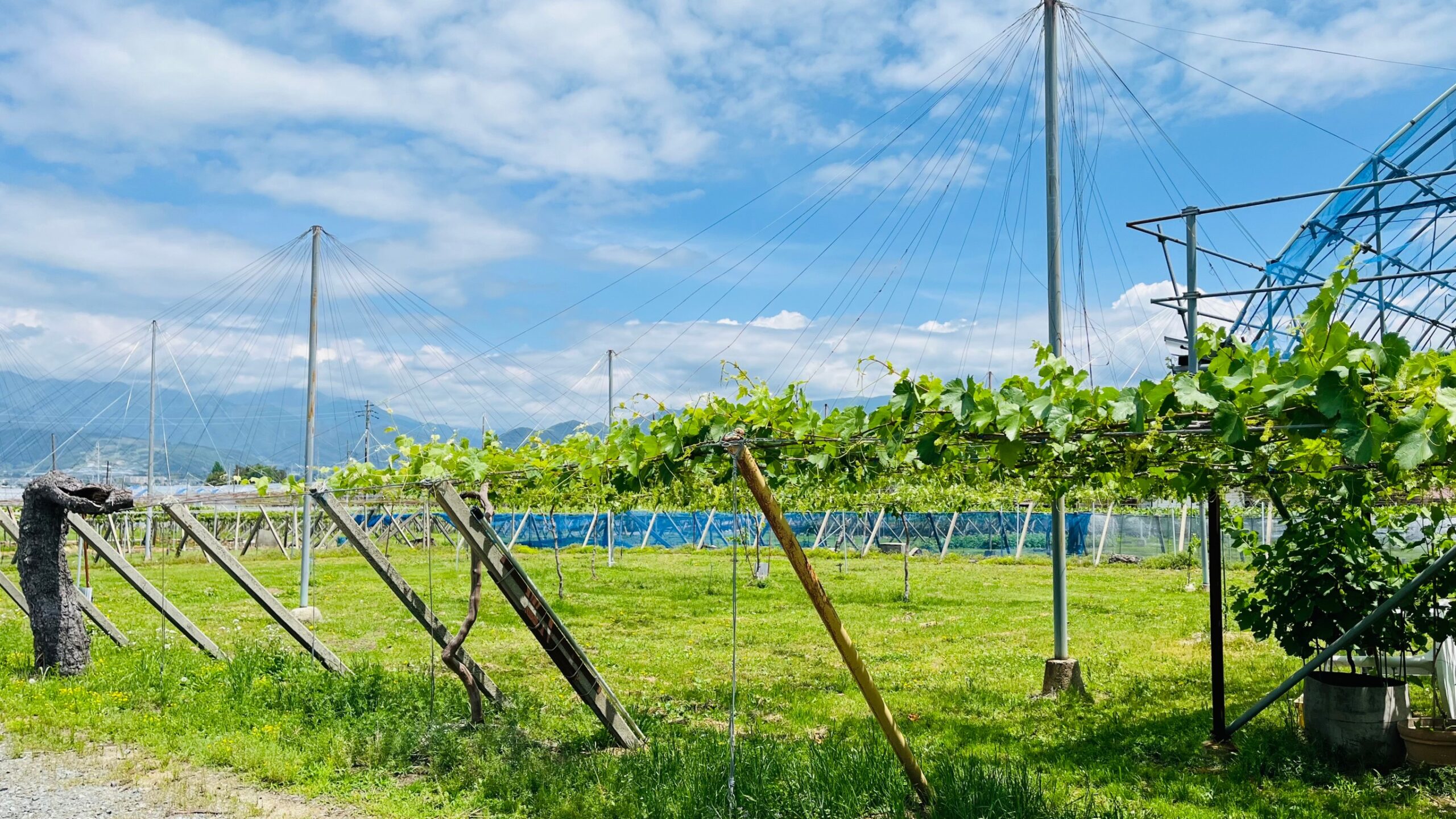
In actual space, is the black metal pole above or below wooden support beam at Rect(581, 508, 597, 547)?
above

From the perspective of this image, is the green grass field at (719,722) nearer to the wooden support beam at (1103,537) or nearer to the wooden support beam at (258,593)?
the wooden support beam at (258,593)

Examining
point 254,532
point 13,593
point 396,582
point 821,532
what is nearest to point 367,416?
point 254,532

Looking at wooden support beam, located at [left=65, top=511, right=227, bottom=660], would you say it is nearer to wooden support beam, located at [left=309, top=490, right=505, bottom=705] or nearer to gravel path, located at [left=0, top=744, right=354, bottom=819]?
gravel path, located at [left=0, top=744, right=354, bottom=819]

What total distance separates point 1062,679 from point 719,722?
137 inches

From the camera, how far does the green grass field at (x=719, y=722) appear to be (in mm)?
5578

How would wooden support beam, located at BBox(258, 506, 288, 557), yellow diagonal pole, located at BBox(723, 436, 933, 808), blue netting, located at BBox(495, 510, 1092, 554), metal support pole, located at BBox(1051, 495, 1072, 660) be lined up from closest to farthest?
yellow diagonal pole, located at BBox(723, 436, 933, 808) < metal support pole, located at BBox(1051, 495, 1072, 660) < wooden support beam, located at BBox(258, 506, 288, 557) < blue netting, located at BBox(495, 510, 1092, 554)

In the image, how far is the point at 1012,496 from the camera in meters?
18.5

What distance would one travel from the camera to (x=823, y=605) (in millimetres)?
4660

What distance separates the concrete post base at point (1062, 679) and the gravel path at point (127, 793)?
646cm

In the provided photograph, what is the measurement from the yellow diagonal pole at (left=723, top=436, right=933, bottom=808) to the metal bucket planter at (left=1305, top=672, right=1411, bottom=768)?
3741 mm

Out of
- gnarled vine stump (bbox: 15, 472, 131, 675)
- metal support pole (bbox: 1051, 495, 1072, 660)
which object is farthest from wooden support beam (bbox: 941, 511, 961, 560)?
gnarled vine stump (bbox: 15, 472, 131, 675)

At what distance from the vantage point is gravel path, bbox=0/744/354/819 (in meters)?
5.59

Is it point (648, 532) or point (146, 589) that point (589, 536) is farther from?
point (146, 589)

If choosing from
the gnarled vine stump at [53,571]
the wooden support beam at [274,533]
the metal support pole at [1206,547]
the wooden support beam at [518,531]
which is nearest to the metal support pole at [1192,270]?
the metal support pole at [1206,547]
